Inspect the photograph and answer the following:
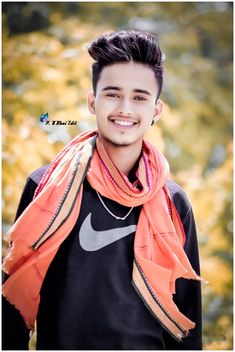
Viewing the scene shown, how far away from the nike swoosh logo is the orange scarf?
52mm

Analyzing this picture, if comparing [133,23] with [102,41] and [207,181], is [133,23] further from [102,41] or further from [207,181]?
[102,41]

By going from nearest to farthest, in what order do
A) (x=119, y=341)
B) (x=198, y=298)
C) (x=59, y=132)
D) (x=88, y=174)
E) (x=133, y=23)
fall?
(x=119, y=341), (x=88, y=174), (x=198, y=298), (x=59, y=132), (x=133, y=23)

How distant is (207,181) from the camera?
3.85m

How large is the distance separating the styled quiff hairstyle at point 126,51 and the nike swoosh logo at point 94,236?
0.59m

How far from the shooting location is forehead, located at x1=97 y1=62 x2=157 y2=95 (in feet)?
6.52

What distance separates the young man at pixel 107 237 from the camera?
1.88 meters

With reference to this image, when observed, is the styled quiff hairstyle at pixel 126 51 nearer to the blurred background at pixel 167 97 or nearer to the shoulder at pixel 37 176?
the shoulder at pixel 37 176

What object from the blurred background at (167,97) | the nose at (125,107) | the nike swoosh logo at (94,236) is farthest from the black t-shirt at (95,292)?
the blurred background at (167,97)

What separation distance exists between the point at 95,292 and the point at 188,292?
47 cm

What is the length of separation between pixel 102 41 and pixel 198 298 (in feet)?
3.66

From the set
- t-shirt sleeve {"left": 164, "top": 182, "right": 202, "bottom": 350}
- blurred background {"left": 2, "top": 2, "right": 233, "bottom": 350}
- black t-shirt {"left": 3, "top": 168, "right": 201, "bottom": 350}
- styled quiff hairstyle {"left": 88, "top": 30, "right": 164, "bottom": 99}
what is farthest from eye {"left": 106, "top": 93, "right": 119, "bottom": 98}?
blurred background {"left": 2, "top": 2, "right": 233, "bottom": 350}

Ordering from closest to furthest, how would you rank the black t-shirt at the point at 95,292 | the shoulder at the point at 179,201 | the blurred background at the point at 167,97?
the black t-shirt at the point at 95,292
the shoulder at the point at 179,201
the blurred background at the point at 167,97

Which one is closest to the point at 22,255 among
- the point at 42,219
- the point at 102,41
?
the point at 42,219

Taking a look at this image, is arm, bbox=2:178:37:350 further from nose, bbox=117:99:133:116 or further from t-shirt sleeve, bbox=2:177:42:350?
nose, bbox=117:99:133:116
